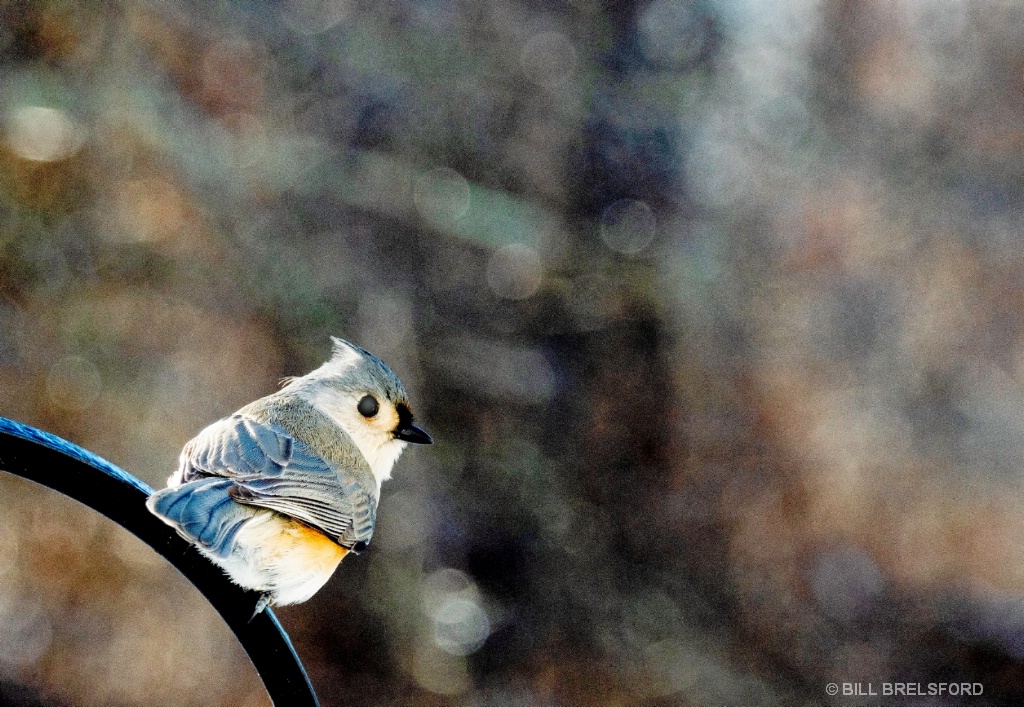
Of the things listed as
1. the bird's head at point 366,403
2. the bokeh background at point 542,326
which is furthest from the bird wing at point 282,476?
the bokeh background at point 542,326

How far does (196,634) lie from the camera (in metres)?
5.10

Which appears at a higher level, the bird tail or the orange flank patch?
the orange flank patch

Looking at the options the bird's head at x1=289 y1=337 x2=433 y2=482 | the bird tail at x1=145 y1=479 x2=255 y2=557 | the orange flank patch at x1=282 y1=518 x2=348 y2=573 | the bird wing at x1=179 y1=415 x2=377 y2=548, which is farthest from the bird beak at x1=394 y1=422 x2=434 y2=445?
the bird tail at x1=145 y1=479 x2=255 y2=557

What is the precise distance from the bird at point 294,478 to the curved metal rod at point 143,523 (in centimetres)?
3

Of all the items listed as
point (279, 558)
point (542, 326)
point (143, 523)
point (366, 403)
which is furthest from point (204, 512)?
point (542, 326)

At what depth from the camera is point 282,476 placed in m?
1.90

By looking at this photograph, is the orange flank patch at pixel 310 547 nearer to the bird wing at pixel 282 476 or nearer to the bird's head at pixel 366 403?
the bird wing at pixel 282 476

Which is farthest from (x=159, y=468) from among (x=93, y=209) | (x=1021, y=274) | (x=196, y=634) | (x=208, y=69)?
(x=1021, y=274)

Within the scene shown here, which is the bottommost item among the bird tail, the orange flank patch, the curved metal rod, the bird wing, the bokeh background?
the curved metal rod

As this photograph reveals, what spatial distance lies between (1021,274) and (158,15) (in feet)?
18.8

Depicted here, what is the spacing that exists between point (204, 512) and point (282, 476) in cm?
38

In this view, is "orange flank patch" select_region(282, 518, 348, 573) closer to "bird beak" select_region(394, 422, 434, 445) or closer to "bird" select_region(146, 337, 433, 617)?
"bird" select_region(146, 337, 433, 617)

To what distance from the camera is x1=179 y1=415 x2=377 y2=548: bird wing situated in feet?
5.86

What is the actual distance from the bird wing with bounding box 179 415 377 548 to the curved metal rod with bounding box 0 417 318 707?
20 cm
